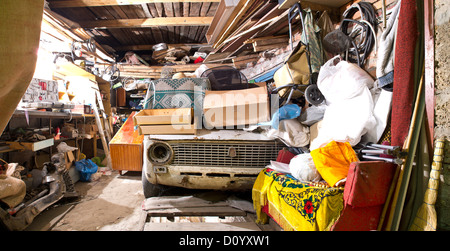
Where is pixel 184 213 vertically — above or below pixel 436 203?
below

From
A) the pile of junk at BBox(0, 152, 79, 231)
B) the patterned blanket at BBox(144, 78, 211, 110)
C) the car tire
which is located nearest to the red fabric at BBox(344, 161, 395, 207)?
the patterned blanket at BBox(144, 78, 211, 110)

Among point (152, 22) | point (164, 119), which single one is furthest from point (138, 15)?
point (164, 119)

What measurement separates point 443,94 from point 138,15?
16.9 feet

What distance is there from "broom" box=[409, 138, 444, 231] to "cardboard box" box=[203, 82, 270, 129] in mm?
1227

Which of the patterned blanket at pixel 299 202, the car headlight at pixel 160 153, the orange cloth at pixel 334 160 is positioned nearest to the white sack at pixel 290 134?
the patterned blanket at pixel 299 202

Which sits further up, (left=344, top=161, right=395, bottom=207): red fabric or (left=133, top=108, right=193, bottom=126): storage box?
(left=133, top=108, right=193, bottom=126): storage box

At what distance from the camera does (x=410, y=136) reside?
118 centimetres

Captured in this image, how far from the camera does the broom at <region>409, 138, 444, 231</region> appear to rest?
106 cm

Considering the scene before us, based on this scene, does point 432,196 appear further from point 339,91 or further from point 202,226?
point 202,226

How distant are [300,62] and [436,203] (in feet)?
5.35

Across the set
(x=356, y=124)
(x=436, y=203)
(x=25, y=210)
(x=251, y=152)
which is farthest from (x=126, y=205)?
(x=436, y=203)

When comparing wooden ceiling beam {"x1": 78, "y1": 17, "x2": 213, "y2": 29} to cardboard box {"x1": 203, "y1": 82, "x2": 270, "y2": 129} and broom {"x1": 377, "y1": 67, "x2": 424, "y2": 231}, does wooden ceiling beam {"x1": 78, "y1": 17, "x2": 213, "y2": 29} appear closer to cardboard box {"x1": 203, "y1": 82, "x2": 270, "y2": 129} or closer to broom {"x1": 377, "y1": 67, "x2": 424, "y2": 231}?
cardboard box {"x1": 203, "y1": 82, "x2": 270, "y2": 129}

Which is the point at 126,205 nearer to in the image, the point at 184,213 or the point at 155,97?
the point at 184,213

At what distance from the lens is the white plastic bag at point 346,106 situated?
1.44 m
